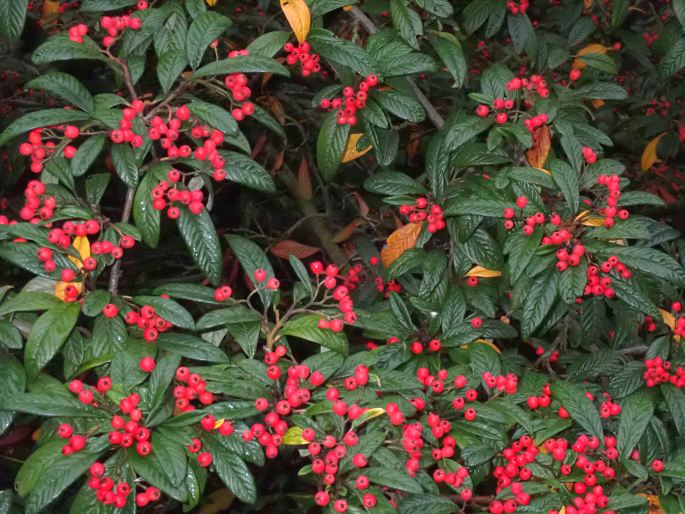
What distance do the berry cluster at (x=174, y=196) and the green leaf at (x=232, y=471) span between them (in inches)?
18.6

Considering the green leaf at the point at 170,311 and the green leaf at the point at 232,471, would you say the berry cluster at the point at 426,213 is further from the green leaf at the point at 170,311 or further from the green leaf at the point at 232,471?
the green leaf at the point at 232,471

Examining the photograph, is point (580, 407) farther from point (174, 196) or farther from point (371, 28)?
point (371, 28)

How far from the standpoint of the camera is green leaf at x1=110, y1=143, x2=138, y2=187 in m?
1.74

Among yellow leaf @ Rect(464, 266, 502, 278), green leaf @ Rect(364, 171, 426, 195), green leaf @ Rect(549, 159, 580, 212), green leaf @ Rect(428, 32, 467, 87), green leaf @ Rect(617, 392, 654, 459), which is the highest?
green leaf @ Rect(428, 32, 467, 87)

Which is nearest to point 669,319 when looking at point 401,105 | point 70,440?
point 401,105

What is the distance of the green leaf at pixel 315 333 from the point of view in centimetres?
176

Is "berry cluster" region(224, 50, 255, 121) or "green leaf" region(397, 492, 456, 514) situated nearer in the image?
"green leaf" region(397, 492, 456, 514)

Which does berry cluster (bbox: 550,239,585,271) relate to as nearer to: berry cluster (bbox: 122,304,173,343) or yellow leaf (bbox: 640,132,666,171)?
berry cluster (bbox: 122,304,173,343)

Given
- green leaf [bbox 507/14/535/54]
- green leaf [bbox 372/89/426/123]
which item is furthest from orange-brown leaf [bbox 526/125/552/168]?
green leaf [bbox 507/14/535/54]

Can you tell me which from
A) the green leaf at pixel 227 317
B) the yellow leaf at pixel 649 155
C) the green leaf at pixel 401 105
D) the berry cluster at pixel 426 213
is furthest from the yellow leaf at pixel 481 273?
the yellow leaf at pixel 649 155

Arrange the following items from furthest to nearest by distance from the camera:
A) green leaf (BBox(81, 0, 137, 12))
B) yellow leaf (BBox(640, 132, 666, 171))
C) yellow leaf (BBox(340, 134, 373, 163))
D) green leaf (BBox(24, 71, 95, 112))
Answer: yellow leaf (BBox(640, 132, 666, 171)), yellow leaf (BBox(340, 134, 373, 163)), green leaf (BBox(81, 0, 137, 12)), green leaf (BBox(24, 71, 95, 112))

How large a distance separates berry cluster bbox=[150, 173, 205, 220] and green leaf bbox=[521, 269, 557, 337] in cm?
79

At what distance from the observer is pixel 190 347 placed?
1737 millimetres

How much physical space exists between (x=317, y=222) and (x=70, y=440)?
179cm
